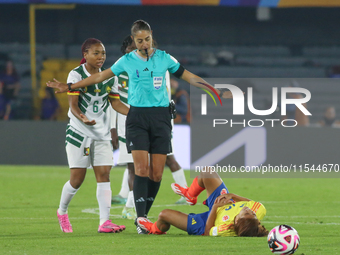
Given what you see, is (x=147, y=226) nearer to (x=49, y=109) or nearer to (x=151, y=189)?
(x=151, y=189)

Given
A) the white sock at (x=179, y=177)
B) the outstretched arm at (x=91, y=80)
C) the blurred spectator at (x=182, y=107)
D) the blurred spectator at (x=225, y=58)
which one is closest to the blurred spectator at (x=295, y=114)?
the blurred spectator at (x=182, y=107)

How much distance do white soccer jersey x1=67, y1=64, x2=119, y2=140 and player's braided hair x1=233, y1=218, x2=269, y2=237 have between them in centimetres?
166

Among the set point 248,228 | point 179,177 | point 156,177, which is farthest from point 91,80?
point 179,177

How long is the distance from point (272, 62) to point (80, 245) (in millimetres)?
15881

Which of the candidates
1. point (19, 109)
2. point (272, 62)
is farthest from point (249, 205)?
point (272, 62)

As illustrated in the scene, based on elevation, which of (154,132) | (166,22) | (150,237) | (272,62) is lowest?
(150,237)

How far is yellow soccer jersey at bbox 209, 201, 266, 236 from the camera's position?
219 inches

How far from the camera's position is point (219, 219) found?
5.62 meters

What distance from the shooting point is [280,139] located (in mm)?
14922

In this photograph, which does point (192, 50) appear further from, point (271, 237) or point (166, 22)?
point (271, 237)

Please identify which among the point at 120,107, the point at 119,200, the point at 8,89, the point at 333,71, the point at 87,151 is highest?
→ the point at 333,71

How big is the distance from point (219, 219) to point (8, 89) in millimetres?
11658

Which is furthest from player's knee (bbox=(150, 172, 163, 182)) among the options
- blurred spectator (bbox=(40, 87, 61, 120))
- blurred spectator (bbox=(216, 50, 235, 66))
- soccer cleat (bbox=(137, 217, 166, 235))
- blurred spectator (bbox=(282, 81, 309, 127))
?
blurred spectator (bbox=(216, 50, 235, 66))

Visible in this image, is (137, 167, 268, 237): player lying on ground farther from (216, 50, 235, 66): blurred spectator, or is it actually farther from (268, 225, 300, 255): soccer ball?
(216, 50, 235, 66): blurred spectator
